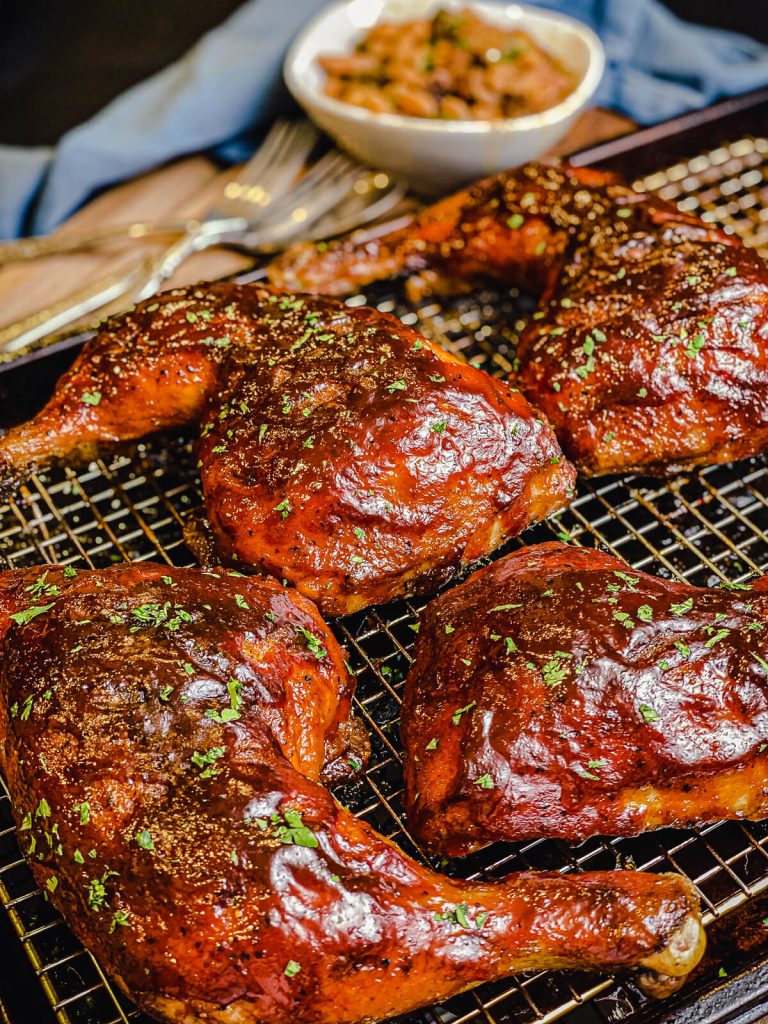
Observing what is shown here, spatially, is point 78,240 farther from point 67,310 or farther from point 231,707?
point 231,707

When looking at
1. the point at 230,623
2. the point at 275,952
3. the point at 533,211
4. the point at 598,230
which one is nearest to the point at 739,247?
the point at 598,230

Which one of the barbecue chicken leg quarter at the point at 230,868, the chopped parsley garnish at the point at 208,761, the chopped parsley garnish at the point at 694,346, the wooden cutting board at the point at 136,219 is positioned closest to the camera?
the barbecue chicken leg quarter at the point at 230,868

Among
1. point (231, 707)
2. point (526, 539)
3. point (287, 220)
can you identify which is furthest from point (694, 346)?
point (287, 220)

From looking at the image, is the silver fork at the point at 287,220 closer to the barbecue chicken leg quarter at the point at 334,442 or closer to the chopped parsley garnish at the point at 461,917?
the barbecue chicken leg quarter at the point at 334,442

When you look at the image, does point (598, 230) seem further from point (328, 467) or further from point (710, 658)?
point (710, 658)

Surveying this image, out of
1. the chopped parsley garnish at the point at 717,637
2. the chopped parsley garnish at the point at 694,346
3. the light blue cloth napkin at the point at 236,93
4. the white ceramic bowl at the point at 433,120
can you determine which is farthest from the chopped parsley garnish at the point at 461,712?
the light blue cloth napkin at the point at 236,93
